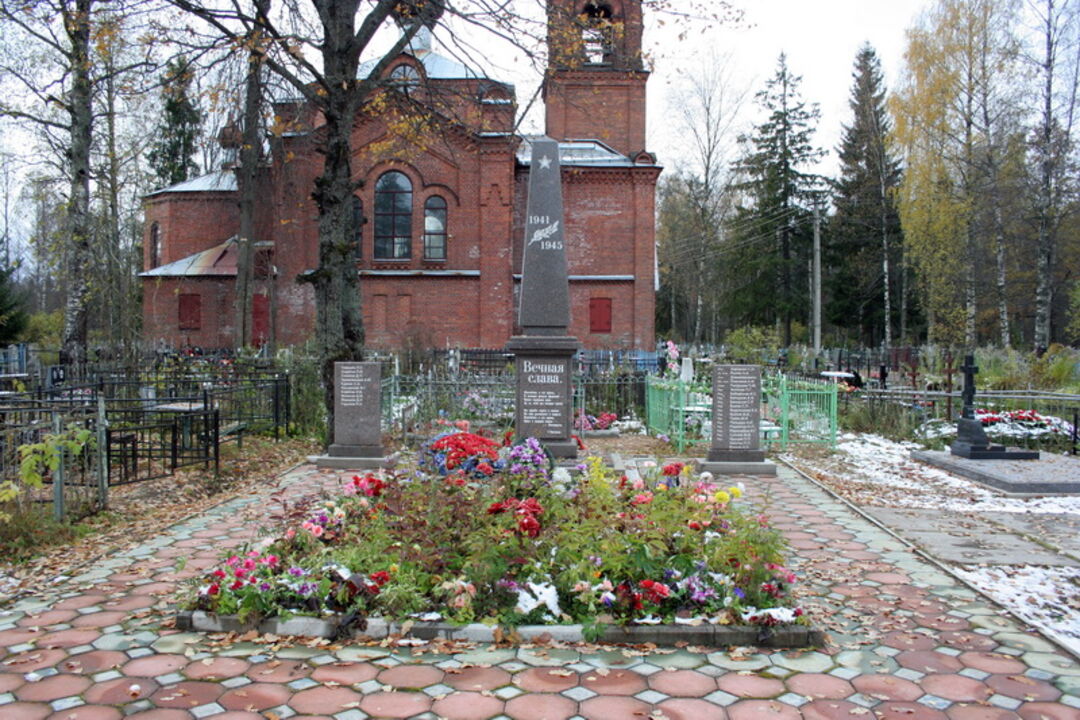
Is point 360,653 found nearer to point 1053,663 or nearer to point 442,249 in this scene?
point 1053,663

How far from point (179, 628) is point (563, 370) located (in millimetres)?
5477

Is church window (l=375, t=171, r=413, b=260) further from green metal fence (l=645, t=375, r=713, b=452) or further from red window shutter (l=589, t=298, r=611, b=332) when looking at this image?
green metal fence (l=645, t=375, r=713, b=452)

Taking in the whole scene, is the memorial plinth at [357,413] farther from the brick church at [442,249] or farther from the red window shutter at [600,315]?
the red window shutter at [600,315]

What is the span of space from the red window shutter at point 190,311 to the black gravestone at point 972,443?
2750 centimetres

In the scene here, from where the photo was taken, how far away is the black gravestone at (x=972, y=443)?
10781 mm

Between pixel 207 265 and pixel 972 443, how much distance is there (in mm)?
27993

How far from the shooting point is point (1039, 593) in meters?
5.38

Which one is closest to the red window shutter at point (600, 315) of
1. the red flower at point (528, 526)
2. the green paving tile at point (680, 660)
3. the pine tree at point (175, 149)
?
the pine tree at point (175, 149)

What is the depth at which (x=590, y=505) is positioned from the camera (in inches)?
222

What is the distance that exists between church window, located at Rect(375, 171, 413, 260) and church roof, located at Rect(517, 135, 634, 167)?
190 inches

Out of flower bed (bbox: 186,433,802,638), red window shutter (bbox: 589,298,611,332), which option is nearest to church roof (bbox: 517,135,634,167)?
red window shutter (bbox: 589,298,611,332)

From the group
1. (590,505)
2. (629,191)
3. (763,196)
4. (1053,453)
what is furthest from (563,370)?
(763,196)

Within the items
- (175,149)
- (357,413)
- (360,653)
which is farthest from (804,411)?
(175,149)

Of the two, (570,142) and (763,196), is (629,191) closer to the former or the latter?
(570,142)
